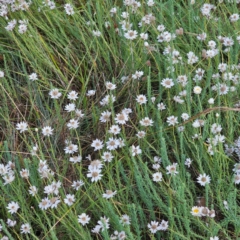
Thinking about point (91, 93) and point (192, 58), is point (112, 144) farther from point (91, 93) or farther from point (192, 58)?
point (192, 58)

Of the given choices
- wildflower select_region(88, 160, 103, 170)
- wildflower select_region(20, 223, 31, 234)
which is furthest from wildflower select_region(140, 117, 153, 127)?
wildflower select_region(20, 223, 31, 234)

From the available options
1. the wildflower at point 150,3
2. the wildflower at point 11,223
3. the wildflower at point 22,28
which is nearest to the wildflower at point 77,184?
the wildflower at point 11,223

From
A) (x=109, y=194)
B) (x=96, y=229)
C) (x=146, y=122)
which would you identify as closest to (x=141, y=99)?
(x=146, y=122)

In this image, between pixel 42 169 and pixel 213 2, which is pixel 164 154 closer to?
pixel 42 169

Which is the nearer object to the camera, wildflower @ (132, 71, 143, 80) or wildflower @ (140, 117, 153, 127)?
wildflower @ (140, 117, 153, 127)

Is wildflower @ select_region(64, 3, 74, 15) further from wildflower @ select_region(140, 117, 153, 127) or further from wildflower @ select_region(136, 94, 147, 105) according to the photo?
wildflower @ select_region(140, 117, 153, 127)

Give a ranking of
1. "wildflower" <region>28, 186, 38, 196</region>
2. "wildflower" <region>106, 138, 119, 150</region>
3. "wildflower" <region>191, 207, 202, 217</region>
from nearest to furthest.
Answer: "wildflower" <region>191, 207, 202, 217</region>, "wildflower" <region>28, 186, 38, 196</region>, "wildflower" <region>106, 138, 119, 150</region>

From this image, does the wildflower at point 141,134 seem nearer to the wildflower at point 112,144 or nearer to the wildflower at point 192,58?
the wildflower at point 112,144

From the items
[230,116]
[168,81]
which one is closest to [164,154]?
[230,116]
